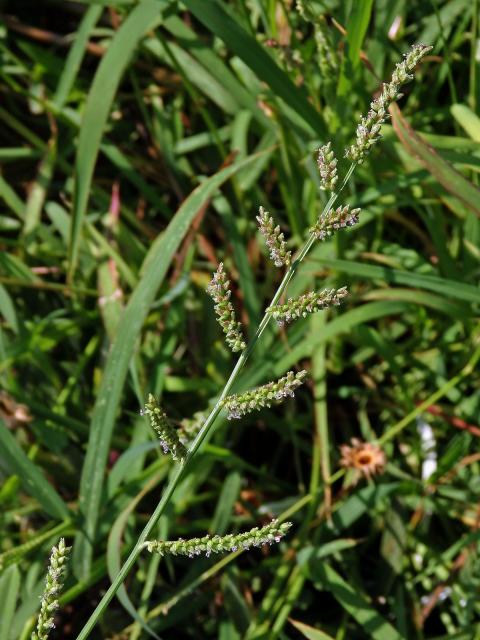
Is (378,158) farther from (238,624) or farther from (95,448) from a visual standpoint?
(238,624)

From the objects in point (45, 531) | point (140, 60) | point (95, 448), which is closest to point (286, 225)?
point (140, 60)

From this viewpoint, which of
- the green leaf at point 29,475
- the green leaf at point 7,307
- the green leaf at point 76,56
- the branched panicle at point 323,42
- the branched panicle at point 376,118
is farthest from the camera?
the green leaf at point 76,56

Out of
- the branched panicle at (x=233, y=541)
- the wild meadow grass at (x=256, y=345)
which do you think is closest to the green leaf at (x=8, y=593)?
the wild meadow grass at (x=256, y=345)

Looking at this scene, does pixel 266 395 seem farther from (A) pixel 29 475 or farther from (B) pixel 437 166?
(A) pixel 29 475

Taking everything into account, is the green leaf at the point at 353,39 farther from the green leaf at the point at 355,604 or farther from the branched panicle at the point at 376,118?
the green leaf at the point at 355,604

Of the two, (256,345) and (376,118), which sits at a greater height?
(376,118)

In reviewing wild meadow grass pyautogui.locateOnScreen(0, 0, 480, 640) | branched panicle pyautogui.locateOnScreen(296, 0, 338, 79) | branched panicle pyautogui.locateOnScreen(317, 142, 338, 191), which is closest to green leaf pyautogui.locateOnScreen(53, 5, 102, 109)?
wild meadow grass pyautogui.locateOnScreen(0, 0, 480, 640)

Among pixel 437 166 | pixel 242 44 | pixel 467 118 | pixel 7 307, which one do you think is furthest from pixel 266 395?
pixel 7 307
